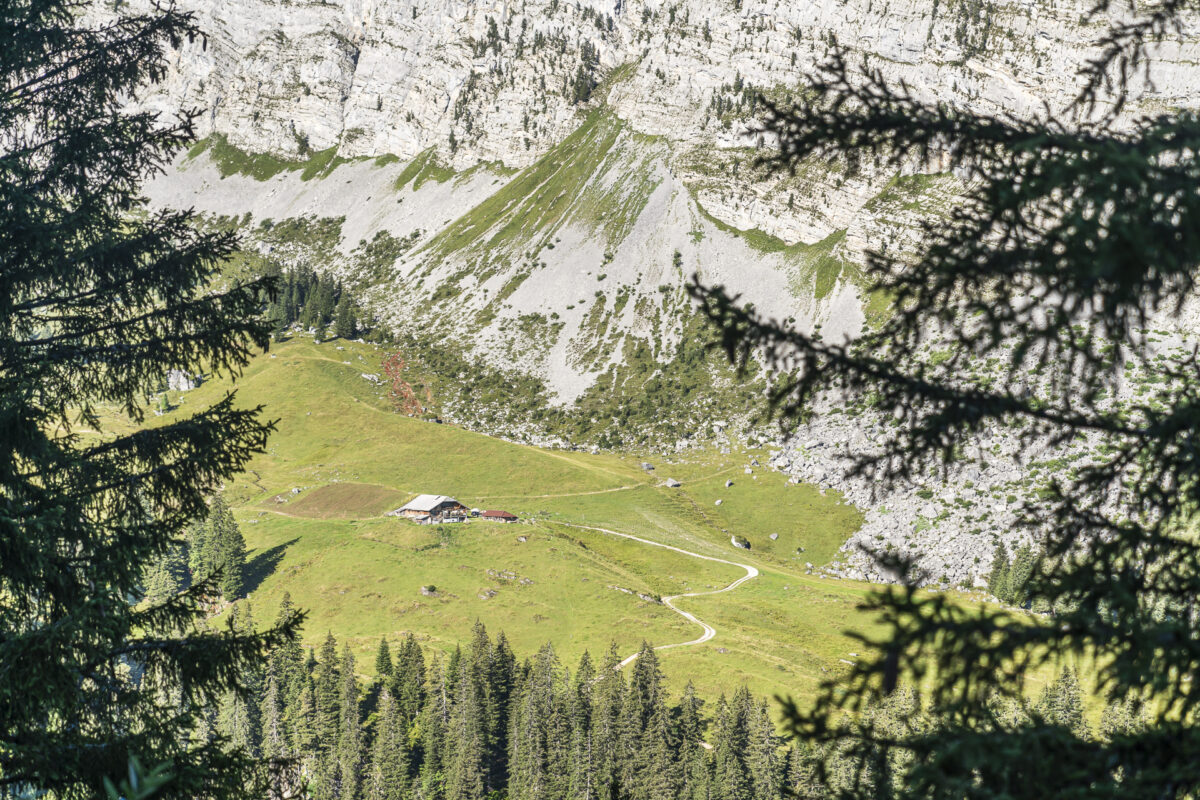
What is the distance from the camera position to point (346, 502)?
104 meters

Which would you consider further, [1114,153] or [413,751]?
[413,751]

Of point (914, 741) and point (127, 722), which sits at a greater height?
point (914, 741)

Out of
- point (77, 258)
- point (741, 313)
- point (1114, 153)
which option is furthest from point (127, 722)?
point (1114, 153)

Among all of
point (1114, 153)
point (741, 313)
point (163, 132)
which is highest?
point (163, 132)

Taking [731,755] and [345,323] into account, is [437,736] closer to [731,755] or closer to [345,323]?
[731,755]

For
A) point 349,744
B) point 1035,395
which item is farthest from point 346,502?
point 1035,395

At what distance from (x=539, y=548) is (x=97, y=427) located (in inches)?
2971

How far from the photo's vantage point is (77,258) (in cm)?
1230

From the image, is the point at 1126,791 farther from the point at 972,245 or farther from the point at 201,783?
the point at 201,783

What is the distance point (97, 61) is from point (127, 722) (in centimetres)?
1095

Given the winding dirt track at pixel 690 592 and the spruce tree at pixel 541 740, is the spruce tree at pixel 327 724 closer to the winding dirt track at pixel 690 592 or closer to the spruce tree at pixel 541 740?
the spruce tree at pixel 541 740

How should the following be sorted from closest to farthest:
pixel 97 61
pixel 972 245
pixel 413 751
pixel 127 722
Answer: pixel 972 245 → pixel 127 722 → pixel 97 61 → pixel 413 751

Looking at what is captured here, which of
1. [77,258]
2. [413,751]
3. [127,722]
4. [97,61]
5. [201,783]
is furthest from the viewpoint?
[413,751]

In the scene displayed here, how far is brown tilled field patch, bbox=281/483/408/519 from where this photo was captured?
101 meters
